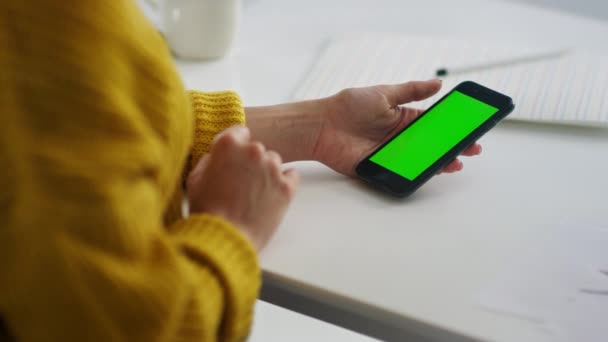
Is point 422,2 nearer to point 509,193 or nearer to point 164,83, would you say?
point 509,193

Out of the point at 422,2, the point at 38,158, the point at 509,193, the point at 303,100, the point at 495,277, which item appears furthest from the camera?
the point at 422,2

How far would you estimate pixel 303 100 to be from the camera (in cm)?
79

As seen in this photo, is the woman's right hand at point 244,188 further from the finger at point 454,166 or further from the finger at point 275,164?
the finger at point 454,166

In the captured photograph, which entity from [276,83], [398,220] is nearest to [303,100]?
[276,83]

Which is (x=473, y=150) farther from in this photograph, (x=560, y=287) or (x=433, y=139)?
(x=560, y=287)

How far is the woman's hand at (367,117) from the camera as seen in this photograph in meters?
0.71

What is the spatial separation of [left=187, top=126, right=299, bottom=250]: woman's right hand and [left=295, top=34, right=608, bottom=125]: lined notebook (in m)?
0.25

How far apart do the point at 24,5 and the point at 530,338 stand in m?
0.40

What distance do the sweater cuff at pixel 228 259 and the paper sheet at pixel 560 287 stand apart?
0.17 m

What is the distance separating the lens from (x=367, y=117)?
72 cm

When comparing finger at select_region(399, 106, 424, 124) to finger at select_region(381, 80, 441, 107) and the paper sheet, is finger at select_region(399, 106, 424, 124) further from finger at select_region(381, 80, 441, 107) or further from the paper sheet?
the paper sheet

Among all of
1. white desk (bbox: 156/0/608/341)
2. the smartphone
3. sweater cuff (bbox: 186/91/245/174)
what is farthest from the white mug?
the smartphone

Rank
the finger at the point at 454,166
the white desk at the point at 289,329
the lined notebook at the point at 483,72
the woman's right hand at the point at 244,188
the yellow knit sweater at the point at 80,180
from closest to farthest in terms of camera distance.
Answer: the yellow knit sweater at the point at 80,180 < the woman's right hand at the point at 244,188 < the finger at the point at 454,166 < the lined notebook at the point at 483,72 < the white desk at the point at 289,329

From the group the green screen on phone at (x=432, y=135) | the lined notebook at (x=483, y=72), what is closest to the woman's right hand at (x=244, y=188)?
the green screen on phone at (x=432, y=135)
